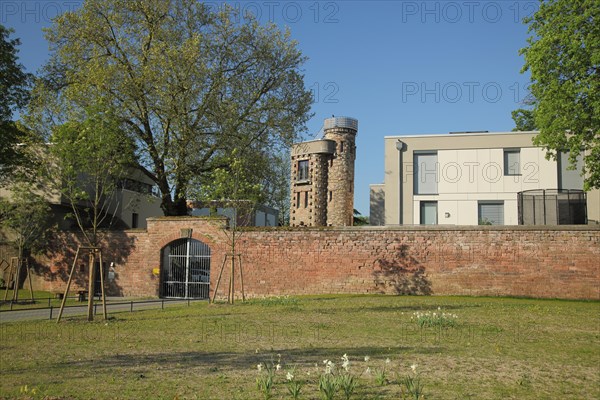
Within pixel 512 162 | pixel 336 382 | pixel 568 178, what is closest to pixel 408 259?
pixel 512 162

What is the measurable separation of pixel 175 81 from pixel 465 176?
18.9 m

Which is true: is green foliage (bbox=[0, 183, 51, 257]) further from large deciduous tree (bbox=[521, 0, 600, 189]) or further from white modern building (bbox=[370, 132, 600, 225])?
large deciduous tree (bbox=[521, 0, 600, 189])

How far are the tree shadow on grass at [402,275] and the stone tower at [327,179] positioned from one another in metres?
25.7

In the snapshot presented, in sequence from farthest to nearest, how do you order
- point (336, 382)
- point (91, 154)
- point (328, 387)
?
point (91, 154) → point (336, 382) → point (328, 387)

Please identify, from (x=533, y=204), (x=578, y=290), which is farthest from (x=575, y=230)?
(x=533, y=204)

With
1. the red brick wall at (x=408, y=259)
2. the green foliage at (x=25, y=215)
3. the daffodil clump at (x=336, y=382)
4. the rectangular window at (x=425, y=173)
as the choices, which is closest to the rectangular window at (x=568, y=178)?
the rectangular window at (x=425, y=173)

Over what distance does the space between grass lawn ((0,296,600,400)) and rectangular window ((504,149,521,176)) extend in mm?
19627

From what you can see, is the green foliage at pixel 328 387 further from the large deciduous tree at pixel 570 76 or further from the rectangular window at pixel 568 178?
the rectangular window at pixel 568 178

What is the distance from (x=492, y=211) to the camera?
35938 mm

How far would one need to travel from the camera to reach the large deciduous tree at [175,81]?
26922 millimetres

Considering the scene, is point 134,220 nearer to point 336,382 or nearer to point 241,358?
point 241,358

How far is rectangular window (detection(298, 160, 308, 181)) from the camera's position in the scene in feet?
175

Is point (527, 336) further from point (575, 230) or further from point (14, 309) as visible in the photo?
point (14, 309)

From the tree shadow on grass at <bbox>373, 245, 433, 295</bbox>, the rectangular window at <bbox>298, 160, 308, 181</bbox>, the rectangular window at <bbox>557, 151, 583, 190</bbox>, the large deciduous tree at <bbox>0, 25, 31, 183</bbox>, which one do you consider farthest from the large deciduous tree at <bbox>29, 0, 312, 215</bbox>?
the rectangular window at <bbox>298, 160, 308, 181</bbox>
